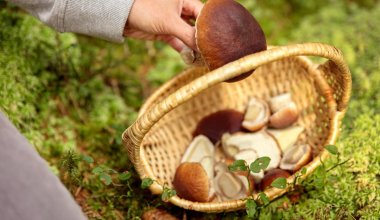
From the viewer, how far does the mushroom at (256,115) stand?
7.56 feet

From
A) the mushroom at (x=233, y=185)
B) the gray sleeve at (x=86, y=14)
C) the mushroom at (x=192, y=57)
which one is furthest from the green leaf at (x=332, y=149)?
the gray sleeve at (x=86, y=14)

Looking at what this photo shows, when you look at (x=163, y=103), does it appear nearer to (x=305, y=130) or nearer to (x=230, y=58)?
(x=230, y=58)

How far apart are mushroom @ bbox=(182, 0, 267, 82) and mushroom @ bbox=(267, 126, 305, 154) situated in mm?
692

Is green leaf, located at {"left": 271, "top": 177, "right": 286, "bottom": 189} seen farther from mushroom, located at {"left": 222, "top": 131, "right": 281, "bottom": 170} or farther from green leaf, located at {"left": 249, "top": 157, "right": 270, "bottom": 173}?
mushroom, located at {"left": 222, "top": 131, "right": 281, "bottom": 170}

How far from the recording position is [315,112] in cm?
232

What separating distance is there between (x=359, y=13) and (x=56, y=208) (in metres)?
2.62

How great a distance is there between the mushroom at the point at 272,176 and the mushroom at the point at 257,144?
11 centimetres

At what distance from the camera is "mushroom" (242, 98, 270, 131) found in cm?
230

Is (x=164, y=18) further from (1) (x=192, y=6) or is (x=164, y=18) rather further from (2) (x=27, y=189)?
(2) (x=27, y=189)

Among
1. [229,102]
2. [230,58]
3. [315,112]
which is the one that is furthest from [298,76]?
[230,58]

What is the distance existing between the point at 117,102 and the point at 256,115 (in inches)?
34.2

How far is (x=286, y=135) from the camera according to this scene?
230cm

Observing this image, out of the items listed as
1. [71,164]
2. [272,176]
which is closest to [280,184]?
[272,176]

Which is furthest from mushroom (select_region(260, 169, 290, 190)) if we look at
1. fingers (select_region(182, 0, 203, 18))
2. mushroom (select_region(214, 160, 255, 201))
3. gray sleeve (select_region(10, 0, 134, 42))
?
gray sleeve (select_region(10, 0, 134, 42))
